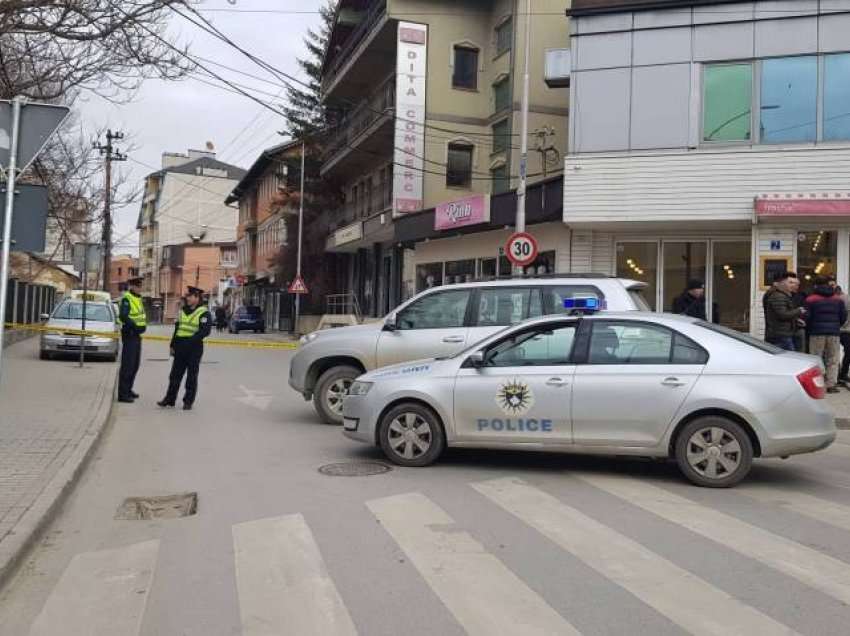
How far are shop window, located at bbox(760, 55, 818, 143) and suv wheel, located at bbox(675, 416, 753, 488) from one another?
12.6 m

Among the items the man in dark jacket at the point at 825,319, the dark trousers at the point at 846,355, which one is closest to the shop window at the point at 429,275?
the dark trousers at the point at 846,355

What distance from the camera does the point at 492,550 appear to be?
5.14 m

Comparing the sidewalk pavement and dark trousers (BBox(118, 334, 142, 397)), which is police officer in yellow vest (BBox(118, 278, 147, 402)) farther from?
the sidewalk pavement

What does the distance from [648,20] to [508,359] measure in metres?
13.5

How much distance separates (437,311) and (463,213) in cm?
1348

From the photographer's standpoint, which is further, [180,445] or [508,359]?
[180,445]

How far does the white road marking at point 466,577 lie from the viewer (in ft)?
13.1

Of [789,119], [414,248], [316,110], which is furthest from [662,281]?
A: [316,110]

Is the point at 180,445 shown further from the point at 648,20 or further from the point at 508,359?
the point at 648,20

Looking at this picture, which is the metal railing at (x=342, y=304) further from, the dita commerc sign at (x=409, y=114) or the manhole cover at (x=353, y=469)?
the manhole cover at (x=353, y=469)

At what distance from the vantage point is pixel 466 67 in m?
29.5

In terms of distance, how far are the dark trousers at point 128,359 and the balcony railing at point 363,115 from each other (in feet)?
58.7

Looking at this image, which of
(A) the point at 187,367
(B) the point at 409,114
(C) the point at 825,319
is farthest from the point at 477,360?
(B) the point at 409,114

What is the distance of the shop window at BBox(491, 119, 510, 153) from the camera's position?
27.9m
